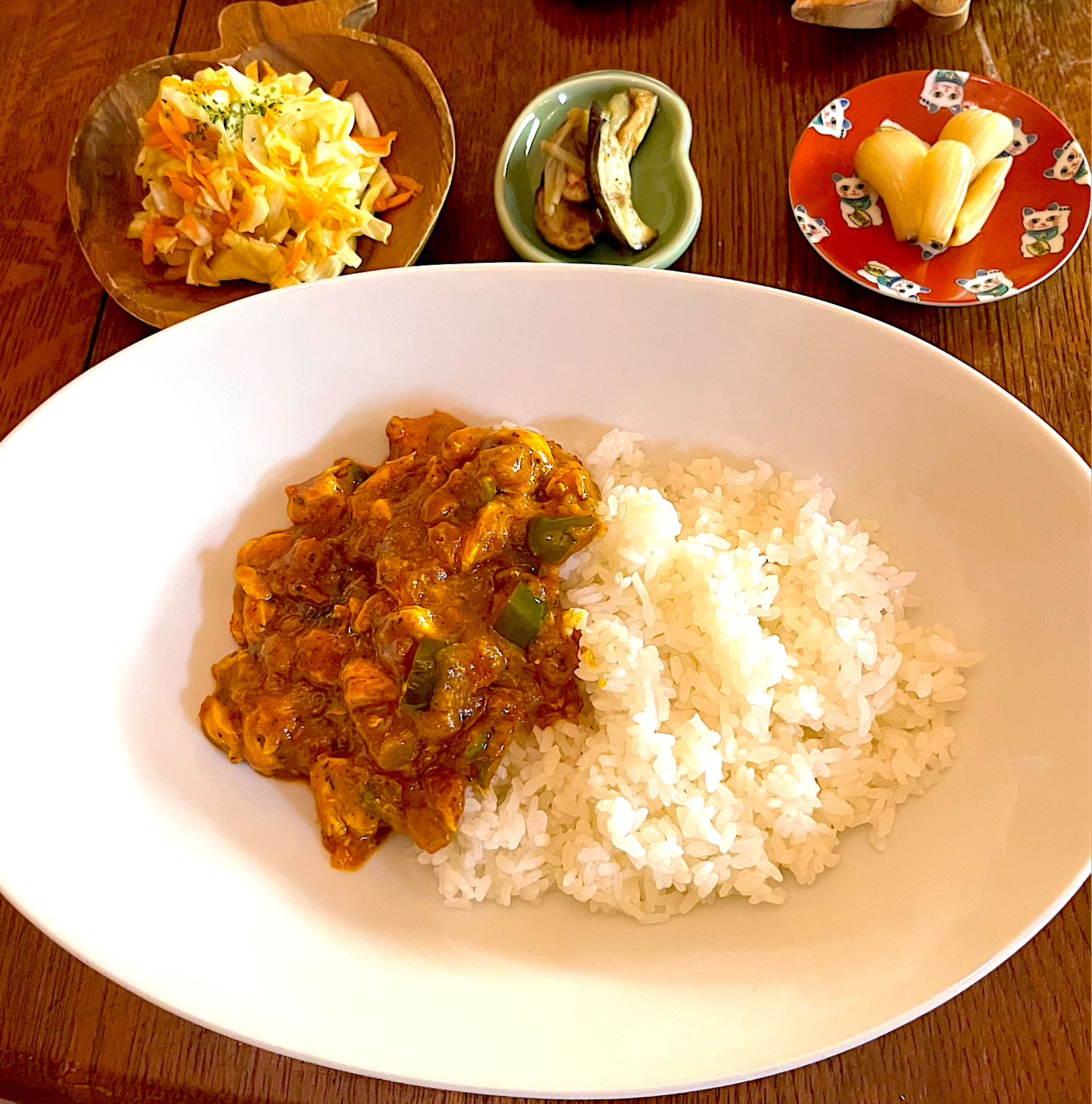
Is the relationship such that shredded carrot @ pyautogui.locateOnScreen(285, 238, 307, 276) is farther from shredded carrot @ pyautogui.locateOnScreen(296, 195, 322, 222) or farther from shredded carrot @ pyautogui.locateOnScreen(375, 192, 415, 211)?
shredded carrot @ pyautogui.locateOnScreen(375, 192, 415, 211)

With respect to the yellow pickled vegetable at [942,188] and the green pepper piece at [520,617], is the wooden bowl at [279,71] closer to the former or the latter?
the green pepper piece at [520,617]

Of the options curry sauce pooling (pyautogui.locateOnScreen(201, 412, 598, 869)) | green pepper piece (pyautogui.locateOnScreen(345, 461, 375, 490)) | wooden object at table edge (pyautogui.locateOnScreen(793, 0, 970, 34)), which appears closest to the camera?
curry sauce pooling (pyautogui.locateOnScreen(201, 412, 598, 869))

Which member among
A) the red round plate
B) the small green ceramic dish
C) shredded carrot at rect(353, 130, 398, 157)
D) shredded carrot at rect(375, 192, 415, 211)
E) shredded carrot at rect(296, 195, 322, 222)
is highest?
Answer: the red round plate

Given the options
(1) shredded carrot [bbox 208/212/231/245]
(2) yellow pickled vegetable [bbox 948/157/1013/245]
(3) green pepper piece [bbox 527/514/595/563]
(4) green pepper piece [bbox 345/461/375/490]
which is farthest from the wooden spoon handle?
(2) yellow pickled vegetable [bbox 948/157/1013/245]

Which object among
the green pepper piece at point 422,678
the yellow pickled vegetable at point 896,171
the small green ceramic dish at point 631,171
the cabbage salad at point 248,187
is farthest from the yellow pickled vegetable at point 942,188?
the green pepper piece at point 422,678

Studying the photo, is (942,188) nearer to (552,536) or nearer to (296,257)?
(552,536)

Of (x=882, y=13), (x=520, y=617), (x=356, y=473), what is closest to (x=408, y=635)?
(x=520, y=617)
